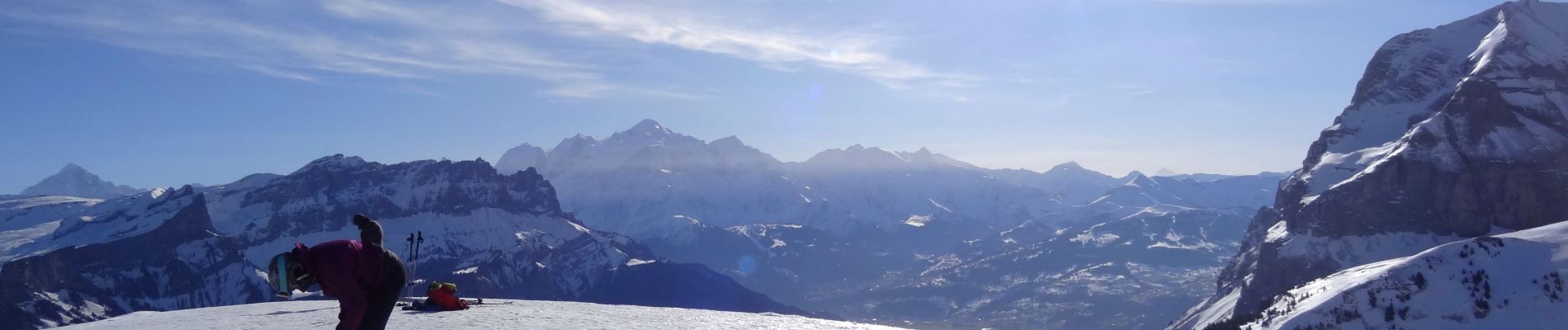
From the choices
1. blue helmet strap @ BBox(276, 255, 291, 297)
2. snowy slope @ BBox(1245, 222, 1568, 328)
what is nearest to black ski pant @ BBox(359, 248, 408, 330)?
blue helmet strap @ BBox(276, 255, 291, 297)

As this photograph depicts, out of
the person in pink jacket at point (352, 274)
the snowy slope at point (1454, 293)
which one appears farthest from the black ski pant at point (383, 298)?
the snowy slope at point (1454, 293)

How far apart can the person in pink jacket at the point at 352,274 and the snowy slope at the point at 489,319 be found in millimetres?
17261

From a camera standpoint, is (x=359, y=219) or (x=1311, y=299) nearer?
(x=359, y=219)

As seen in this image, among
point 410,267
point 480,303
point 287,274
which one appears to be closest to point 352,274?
point 287,274

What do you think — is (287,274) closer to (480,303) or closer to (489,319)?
(489,319)

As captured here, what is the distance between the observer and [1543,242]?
3661 inches

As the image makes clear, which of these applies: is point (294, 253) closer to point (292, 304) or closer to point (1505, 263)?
point (292, 304)

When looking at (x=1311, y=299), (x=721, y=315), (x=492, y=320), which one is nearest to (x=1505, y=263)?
(x=1311, y=299)

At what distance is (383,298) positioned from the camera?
53.8ft

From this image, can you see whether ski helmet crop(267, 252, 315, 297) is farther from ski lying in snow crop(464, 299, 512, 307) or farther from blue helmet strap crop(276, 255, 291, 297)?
ski lying in snow crop(464, 299, 512, 307)

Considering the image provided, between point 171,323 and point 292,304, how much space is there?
6.90 m

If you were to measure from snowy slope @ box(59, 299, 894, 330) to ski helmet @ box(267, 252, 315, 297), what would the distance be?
58.1 ft

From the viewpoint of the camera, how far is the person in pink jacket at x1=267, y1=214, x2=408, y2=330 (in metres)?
15.4

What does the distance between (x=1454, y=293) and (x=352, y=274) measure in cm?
8764
